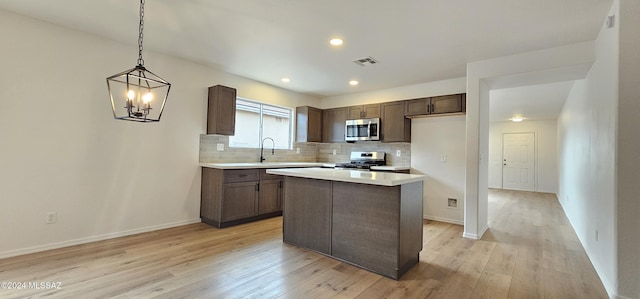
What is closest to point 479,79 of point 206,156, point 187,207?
point 206,156

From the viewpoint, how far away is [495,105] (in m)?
6.34

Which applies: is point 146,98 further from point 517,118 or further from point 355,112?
point 517,118

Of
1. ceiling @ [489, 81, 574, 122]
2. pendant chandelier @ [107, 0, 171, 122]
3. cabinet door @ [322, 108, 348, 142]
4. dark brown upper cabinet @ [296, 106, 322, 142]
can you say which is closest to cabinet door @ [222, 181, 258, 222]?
pendant chandelier @ [107, 0, 171, 122]

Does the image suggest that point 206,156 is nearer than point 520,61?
No

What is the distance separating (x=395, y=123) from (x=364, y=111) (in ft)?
2.33

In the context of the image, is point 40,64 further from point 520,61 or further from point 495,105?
point 495,105

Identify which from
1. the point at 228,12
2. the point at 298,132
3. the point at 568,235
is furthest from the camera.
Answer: the point at 298,132

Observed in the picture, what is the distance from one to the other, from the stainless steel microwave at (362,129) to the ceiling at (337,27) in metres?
1.38

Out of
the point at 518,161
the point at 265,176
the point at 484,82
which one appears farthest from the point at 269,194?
the point at 518,161

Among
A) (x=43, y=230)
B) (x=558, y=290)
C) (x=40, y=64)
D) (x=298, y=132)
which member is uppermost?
(x=40, y=64)

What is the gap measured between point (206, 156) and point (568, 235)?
5402 millimetres

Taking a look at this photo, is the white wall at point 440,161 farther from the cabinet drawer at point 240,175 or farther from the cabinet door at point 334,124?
the cabinet drawer at point 240,175

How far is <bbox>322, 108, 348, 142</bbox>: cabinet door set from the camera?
224 inches

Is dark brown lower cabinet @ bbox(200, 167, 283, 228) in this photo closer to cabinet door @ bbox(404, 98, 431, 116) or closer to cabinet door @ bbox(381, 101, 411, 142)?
cabinet door @ bbox(381, 101, 411, 142)
